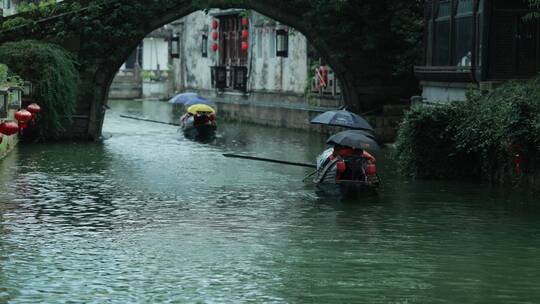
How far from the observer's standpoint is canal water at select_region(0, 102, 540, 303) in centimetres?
1340

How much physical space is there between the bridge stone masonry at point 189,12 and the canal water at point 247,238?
735cm

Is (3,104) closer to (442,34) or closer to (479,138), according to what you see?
(479,138)

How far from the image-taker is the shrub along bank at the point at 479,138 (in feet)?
73.1

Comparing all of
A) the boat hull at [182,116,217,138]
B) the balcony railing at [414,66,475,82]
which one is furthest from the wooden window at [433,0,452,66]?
the boat hull at [182,116,217,138]

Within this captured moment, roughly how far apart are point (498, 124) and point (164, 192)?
21.0ft

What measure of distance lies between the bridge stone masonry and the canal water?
7.35 metres

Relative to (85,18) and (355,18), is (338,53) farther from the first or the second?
(85,18)

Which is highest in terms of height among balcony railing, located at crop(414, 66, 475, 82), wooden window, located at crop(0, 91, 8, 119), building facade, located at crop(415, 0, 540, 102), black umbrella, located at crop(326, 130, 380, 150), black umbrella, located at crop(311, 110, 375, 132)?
building facade, located at crop(415, 0, 540, 102)

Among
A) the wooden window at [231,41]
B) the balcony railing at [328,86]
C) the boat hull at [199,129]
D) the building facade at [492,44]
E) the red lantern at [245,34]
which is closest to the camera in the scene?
the building facade at [492,44]

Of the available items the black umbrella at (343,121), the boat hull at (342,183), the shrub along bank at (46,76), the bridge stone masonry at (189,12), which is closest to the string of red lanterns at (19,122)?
the shrub along bank at (46,76)

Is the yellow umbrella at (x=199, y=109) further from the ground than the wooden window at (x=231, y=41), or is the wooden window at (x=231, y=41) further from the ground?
the wooden window at (x=231, y=41)

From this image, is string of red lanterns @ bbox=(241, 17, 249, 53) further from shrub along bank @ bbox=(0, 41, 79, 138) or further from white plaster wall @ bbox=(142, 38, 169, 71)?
white plaster wall @ bbox=(142, 38, 169, 71)

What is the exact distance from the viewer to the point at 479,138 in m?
23.7

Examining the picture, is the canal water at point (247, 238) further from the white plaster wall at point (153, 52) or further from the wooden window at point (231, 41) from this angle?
the white plaster wall at point (153, 52)
